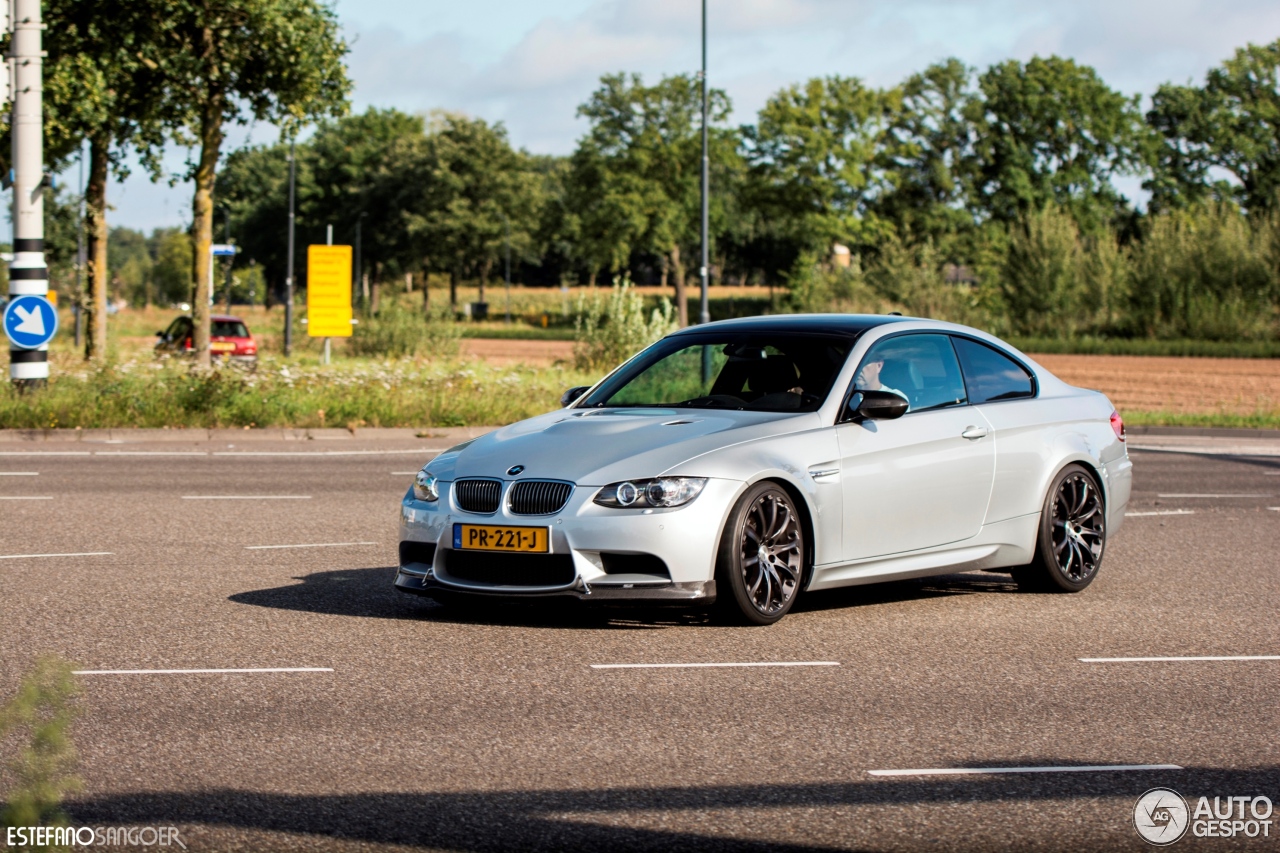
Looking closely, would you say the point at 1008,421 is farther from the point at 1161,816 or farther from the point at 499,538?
the point at 1161,816

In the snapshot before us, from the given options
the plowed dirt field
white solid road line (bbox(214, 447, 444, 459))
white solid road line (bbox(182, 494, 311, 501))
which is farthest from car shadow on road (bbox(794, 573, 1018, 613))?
the plowed dirt field

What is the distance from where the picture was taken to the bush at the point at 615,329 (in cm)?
3134

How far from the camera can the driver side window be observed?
27.8 feet

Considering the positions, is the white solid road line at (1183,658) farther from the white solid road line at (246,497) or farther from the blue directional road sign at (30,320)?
the blue directional road sign at (30,320)

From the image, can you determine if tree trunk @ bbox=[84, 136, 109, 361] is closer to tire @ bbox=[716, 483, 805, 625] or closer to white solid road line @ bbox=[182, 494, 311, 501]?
white solid road line @ bbox=[182, 494, 311, 501]

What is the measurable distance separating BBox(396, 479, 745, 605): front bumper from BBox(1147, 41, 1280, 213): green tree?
77876mm

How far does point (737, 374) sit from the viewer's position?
8.62m

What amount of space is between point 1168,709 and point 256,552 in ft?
19.9

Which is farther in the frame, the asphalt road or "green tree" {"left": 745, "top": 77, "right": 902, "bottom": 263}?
"green tree" {"left": 745, "top": 77, "right": 902, "bottom": 263}

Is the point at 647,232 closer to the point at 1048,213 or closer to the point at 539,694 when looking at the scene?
the point at 1048,213

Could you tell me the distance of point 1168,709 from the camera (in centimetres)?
610

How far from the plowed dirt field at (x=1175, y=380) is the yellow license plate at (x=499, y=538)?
25038 millimetres

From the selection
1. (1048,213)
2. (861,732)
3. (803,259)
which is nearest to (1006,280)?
(1048,213)

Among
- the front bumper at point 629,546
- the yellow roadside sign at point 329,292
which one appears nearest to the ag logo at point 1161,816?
the front bumper at point 629,546
